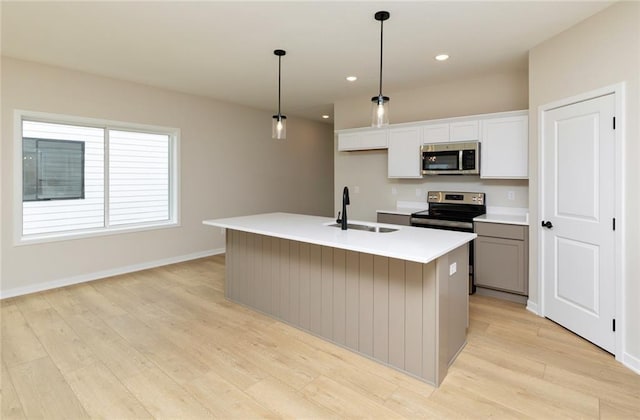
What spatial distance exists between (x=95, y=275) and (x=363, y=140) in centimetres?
421

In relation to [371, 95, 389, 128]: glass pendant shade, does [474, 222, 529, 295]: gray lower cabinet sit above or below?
below

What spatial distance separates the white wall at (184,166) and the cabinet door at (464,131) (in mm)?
3682

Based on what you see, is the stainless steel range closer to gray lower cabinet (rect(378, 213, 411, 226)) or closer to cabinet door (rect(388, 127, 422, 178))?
gray lower cabinet (rect(378, 213, 411, 226))

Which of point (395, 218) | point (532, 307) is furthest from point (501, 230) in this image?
point (395, 218)

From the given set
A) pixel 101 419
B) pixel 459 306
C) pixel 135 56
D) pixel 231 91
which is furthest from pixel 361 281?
pixel 231 91

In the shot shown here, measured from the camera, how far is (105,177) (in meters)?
4.66

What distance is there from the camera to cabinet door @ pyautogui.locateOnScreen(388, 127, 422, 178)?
4641mm

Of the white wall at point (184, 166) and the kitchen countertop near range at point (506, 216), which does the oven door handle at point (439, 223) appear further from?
the white wall at point (184, 166)

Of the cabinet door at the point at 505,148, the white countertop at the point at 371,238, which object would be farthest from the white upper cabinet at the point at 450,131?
the white countertop at the point at 371,238

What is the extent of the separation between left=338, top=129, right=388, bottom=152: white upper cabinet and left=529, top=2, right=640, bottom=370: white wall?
214 cm

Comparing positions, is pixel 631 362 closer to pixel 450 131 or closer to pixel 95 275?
pixel 450 131

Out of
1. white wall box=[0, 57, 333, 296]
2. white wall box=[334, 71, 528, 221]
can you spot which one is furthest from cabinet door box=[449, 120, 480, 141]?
white wall box=[0, 57, 333, 296]

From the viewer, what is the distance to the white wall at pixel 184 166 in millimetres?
3895

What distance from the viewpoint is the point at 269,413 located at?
1942mm
